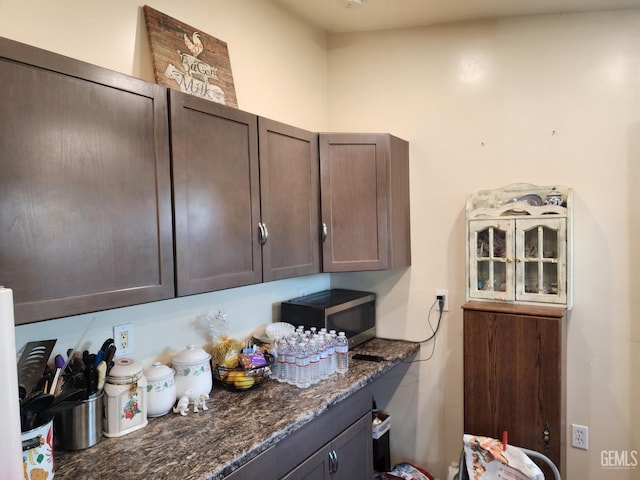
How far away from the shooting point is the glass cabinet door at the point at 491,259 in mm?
2275

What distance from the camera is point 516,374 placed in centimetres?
211

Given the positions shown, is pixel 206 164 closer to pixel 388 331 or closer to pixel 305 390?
pixel 305 390

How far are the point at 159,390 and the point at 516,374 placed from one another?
1.62m

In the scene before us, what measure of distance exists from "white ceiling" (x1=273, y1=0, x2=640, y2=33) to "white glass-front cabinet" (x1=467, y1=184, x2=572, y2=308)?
91 centimetres

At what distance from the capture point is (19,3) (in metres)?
1.38

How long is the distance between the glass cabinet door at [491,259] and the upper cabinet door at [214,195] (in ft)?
3.86

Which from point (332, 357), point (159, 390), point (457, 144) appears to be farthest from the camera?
point (457, 144)

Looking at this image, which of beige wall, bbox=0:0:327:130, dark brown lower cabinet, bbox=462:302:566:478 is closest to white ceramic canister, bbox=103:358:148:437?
beige wall, bbox=0:0:327:130

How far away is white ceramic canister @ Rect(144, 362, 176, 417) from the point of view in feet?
5.35

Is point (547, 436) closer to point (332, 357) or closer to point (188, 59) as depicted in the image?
point (332, 357)

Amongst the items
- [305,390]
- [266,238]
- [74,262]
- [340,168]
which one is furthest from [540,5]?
[74,262]

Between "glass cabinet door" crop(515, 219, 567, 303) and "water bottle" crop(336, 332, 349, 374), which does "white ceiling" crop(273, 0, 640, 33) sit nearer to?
"glass cabinet door" crop(515, 219, 567, 303)

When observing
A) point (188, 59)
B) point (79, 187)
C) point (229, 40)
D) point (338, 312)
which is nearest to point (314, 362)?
point (338, 312)

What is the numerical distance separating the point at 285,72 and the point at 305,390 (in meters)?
1.75
